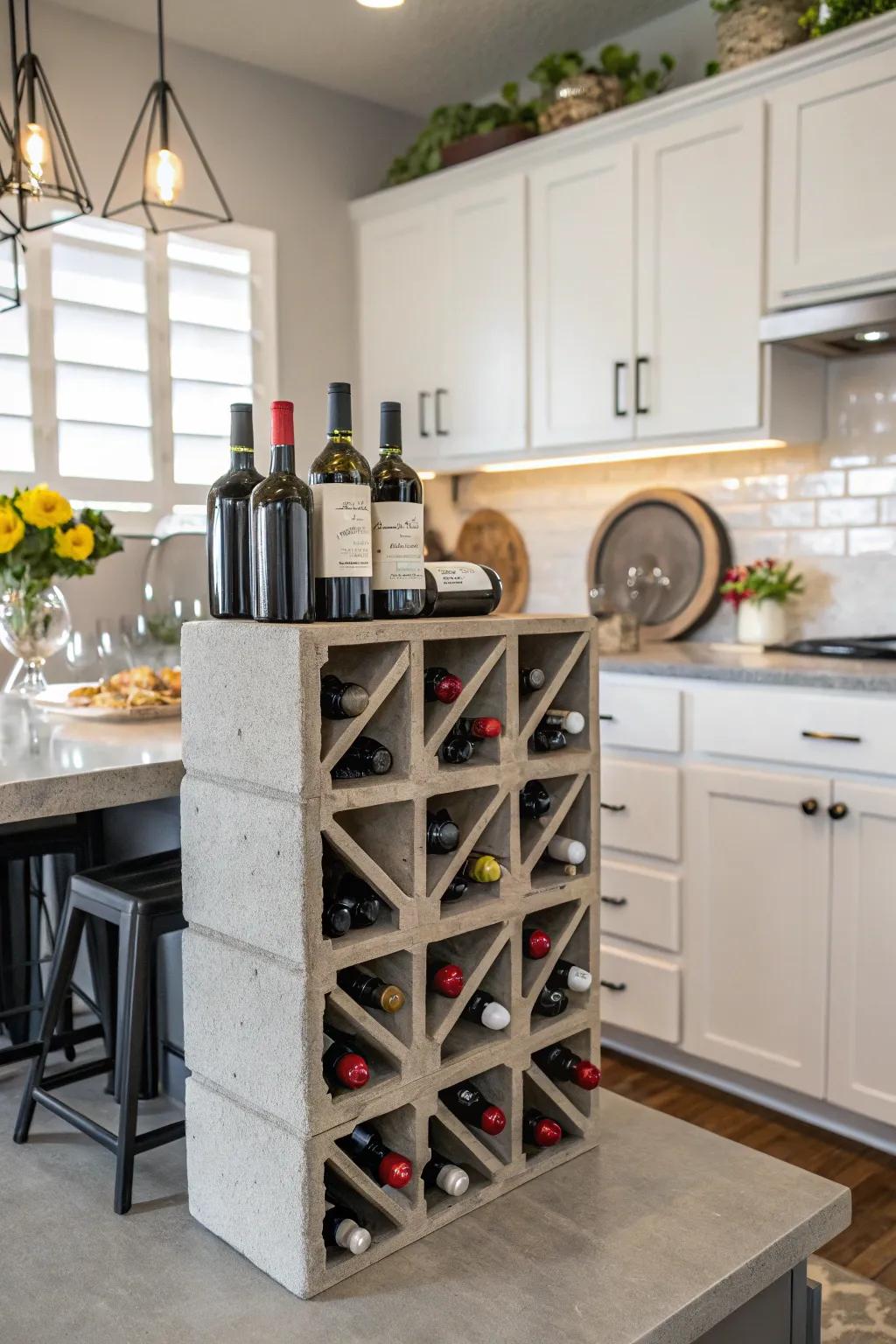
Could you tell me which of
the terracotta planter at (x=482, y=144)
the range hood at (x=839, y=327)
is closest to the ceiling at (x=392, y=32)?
the terracotta planter at (x=482, y=144)

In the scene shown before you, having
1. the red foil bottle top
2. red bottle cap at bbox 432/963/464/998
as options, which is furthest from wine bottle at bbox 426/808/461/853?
the red foil bottle top

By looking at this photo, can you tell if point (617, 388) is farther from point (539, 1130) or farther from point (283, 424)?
point (539, 1130)

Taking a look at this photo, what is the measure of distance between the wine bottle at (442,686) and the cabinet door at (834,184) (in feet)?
6.33

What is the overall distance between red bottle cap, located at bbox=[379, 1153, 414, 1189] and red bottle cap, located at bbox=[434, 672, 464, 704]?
49 centimetres

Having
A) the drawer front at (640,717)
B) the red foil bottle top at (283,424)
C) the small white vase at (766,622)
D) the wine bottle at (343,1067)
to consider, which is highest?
the red foil bottle top at (283,424)

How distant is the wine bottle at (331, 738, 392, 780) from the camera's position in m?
1.22

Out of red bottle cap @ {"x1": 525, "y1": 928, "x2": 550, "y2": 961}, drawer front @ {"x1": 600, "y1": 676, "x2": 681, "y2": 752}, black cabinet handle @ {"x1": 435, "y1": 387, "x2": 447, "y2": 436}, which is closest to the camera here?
red bottle cap @ {"x1": 525, "y1": 928, "x2": 550, "y2": 961}

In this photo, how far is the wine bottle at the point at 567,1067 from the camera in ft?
4.73

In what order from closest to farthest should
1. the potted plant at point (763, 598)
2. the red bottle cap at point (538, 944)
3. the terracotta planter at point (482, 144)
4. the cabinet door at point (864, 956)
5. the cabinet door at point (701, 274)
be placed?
1. the red bottle cap at point (538, 944)
2. the cabinet door at point (864, 956)
3. the cabinet door at point (701, 274)
4. the potted plant at point (763, 598)
5. the terracotta planter at point (482, 144)

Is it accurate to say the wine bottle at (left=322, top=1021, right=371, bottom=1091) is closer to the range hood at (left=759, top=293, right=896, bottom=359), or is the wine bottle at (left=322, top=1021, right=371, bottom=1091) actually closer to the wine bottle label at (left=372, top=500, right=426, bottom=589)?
the wine bottle label at (left=372, top=500, right=426, bottom=589)

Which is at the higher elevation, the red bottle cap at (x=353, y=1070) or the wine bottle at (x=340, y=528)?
the wine bottle at (x=340, y=528)

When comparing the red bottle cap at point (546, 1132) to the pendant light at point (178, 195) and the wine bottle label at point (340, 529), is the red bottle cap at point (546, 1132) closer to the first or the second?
the wine bottle label at point (340, 529)

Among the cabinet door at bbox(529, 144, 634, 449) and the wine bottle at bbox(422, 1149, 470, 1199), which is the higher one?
the cabinet door at bbox(529, 144, 634, 449)

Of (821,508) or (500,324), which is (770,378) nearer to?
(821,508)
